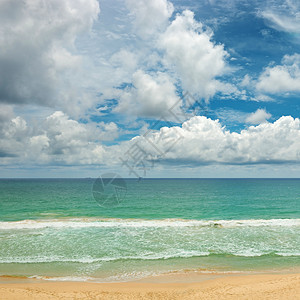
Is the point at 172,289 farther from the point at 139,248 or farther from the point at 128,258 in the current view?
the point at 139,248

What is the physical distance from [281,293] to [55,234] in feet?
60.4

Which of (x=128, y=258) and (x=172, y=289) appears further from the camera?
(x=128, y=258)

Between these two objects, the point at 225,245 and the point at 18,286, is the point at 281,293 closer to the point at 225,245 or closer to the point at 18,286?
the point at 225,245

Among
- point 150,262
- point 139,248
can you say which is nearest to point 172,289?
point 150,262

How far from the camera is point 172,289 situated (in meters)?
10.9

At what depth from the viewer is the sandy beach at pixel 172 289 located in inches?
398

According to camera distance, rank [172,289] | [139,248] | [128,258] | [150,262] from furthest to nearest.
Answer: [139,248] < [128,258] < [150,262] < [172,289]

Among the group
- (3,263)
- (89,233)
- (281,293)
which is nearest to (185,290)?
(281,293)

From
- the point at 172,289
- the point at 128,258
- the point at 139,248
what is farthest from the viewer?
the point at 139,248

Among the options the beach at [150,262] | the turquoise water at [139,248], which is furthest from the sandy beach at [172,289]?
the turquoise water at [139,248]

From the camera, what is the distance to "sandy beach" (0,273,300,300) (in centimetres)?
1011

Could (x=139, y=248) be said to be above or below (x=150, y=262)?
below

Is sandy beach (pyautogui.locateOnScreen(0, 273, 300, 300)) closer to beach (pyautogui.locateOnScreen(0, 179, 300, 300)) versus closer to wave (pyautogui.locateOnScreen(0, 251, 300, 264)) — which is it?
beach (pyautogui.locateOnScreen(0, 179, 300, 300))

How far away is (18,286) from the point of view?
11297 mm
